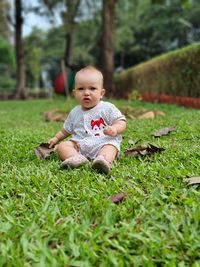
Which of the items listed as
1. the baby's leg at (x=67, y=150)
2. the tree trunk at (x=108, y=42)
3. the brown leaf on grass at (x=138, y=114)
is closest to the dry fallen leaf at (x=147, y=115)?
the brown leaf on grass at (x=138, y=114)

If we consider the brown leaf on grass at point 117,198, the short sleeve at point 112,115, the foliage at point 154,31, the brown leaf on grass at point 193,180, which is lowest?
the brown leaf on grass at point 117,198

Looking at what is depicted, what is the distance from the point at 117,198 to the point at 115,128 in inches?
41.4

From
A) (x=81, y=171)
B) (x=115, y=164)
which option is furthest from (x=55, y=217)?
(x=115, y=164)

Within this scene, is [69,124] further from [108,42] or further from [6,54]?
[6,54]

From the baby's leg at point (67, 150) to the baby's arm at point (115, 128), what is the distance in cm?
31

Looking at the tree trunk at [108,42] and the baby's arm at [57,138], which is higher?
the tree trunk at [108,42]

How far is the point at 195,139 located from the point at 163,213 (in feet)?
7.02

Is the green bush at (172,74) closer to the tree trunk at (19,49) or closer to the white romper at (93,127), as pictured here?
the white romper at (93,127)

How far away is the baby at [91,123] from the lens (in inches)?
127

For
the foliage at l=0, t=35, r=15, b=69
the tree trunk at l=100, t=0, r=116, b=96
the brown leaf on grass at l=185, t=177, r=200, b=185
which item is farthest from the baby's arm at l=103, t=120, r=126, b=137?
the foliage at l=0, t=35, r=15, b=69

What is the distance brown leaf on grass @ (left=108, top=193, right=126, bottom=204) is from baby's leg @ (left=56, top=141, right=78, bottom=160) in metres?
1.02

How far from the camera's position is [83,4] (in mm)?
24172

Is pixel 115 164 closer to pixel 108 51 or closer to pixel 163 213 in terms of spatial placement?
pixel 163 213

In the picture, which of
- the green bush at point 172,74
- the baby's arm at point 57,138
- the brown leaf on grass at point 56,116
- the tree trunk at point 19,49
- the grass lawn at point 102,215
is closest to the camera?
the grass lawn at point 102,215
